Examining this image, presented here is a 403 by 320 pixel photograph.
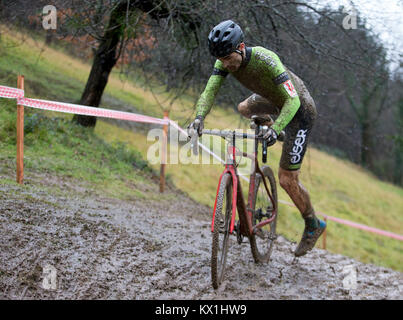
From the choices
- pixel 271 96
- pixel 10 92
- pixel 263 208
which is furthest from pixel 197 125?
pixel 10 92

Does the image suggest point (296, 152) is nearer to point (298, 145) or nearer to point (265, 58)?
point (298, 145)

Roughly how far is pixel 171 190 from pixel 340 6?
476 cm

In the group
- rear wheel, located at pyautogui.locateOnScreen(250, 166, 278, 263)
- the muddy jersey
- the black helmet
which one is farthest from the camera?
rear wheel, located at pyautogui.locateOnScreen(250, 166, 278, 263)

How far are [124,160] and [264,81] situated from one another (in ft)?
18.2

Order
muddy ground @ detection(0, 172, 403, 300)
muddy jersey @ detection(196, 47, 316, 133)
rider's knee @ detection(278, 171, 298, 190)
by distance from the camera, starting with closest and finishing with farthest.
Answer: muddy ground @ detection(0, 172, 403, 300)
muddy jersey @ detection(196, 47, 316, 133)
rider's knee @ detection(278, 171, 298, 190)

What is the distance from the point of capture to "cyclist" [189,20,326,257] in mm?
3629

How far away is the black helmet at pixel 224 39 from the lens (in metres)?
3.57

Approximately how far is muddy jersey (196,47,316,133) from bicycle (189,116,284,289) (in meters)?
0.32

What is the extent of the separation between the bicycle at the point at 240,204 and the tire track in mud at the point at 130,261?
0.20 metres

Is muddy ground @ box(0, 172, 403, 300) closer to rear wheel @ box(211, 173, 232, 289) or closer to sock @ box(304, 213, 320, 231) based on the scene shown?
rear wheel @ box(211, 173, 232, 289)

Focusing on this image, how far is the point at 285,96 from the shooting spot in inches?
150

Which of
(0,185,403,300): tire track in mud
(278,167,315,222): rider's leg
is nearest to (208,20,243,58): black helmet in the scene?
(278,167,315,222): rider's leg
